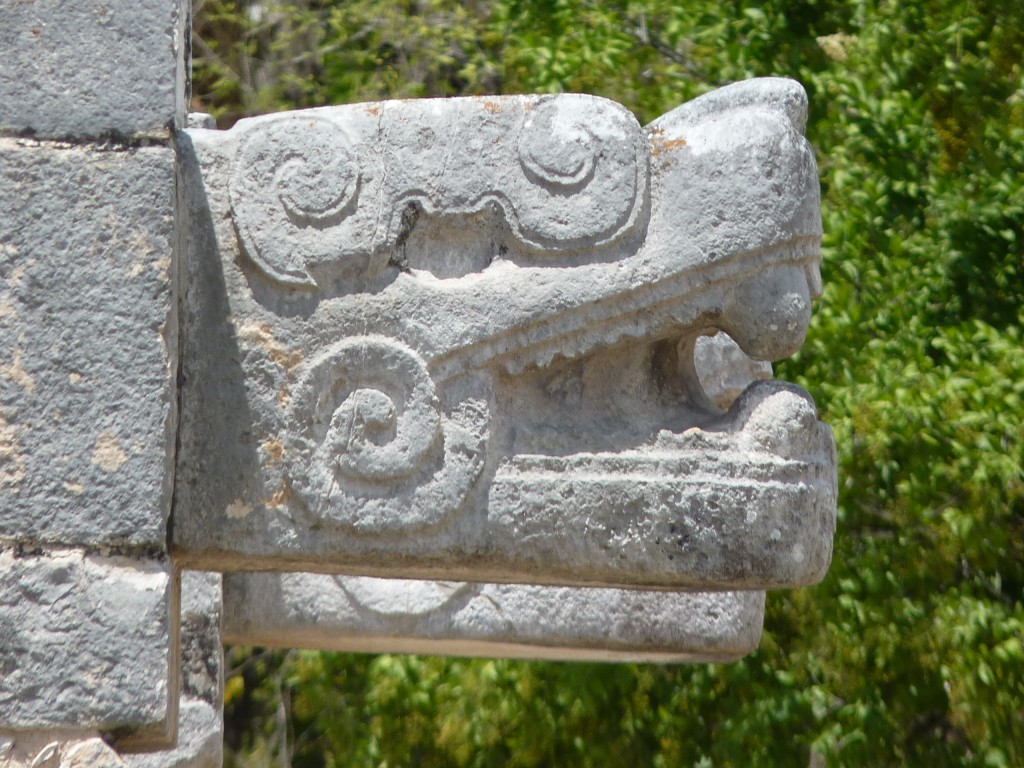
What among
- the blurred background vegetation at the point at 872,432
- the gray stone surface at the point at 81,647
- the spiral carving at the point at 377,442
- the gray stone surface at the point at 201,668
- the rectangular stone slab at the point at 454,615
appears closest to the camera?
the gray stone surface at the point at 81,647

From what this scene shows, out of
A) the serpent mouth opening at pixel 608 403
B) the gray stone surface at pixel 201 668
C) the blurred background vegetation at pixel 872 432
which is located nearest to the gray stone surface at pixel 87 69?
the serpent mouth opening at pixel 608 403

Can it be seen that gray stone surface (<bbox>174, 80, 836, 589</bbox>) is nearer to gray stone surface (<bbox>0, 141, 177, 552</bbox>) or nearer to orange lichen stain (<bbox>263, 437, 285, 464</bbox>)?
orange lichen stain (<bbox>263, 437, 285, 464</bbox>)

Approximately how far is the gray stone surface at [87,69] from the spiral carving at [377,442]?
0.43m

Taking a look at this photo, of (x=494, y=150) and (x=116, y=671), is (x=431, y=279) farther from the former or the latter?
(x=116, y=671)

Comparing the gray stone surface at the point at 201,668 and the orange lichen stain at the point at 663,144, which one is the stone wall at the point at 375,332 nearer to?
the orange lichen stain at the point at 663,144

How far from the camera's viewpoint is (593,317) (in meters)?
2.26

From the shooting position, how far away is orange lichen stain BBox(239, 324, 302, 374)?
7.42 feet

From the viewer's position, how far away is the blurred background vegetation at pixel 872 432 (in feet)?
12.8

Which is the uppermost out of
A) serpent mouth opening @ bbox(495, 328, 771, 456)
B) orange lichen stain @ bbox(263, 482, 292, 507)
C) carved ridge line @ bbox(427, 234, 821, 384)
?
carved ridge line @ bbox(427, 234, 821, 384)

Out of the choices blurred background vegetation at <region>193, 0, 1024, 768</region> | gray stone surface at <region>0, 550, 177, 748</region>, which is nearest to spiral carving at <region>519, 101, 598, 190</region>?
gray stone surface at <region>0, 550, 177, 748</region>

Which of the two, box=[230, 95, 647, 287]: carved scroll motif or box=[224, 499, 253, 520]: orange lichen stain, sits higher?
box=[230, 95, 647, 287]: carved scroll motif

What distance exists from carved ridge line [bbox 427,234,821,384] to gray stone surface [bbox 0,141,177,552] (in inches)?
16.2

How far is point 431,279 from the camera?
230 centimetres

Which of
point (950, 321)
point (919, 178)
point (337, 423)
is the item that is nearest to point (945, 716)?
point (950, 321)
